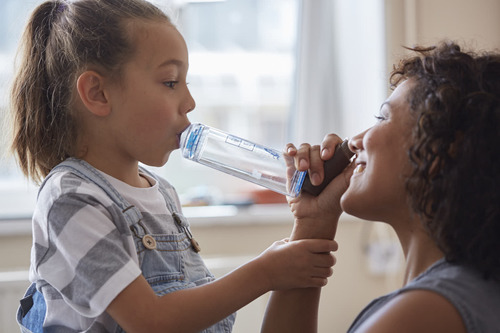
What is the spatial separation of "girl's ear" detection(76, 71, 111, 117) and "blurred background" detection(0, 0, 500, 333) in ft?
3.46

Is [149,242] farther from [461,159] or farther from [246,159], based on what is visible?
[461,159]

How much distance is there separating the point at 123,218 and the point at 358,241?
1.40 m

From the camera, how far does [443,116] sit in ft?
2.72

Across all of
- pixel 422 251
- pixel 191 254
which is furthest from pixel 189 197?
pixel 422 251

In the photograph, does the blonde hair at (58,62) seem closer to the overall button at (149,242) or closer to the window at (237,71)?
the overall button at (149,242)

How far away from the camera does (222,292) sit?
38.1 inches

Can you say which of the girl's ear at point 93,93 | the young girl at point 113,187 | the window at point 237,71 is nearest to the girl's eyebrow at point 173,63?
the young girl at point 113,187

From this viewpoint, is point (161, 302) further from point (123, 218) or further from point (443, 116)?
point (443, 116)

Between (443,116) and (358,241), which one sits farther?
(358,241)

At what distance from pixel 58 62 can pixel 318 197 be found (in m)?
0.55

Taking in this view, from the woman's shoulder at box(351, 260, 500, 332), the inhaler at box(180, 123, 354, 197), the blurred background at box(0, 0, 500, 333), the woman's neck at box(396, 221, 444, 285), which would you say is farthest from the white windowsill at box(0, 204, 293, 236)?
the woman's shoulder at box(351, 260, 500, 332)

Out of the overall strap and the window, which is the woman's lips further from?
the window

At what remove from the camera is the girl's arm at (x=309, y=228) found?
111 cm

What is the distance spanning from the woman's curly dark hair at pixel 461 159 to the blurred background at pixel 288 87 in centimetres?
133
